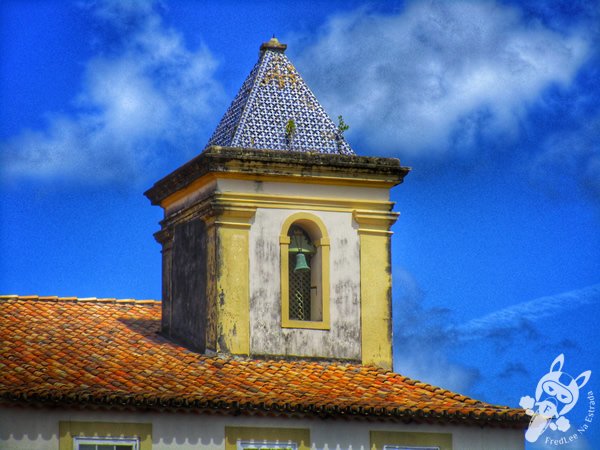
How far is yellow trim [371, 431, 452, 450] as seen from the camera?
28.9 m

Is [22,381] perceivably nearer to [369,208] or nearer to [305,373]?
[305,373]

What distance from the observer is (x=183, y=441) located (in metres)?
28.0

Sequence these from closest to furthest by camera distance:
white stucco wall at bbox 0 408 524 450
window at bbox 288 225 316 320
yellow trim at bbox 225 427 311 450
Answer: white stucco wall at bbox 0 408 524 450
yellow trim at bbox 225 427 311 450
window at bbox 288 225 316 320

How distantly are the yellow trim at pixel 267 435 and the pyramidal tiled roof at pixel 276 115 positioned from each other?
5669 millimetres

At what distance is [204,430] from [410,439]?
11.1 ft

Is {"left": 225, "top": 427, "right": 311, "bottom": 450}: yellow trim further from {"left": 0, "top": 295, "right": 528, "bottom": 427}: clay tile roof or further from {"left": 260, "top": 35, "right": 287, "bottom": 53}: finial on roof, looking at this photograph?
{"left": 260, "top": 35, "right": 287, "bottom": 53}: finial on roof

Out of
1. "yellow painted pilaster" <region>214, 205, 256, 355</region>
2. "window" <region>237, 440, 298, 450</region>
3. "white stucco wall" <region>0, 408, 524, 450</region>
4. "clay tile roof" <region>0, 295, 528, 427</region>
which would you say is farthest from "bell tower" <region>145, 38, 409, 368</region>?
"window" <region>237, 440, 298, 450</region>

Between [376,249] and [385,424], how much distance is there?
4.00 metres

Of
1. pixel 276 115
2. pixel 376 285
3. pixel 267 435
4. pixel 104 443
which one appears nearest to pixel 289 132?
pixel 276 115

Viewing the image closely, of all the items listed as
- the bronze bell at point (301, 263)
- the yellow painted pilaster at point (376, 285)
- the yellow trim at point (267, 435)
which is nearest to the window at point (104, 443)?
the yellow trim at point (267, 435)

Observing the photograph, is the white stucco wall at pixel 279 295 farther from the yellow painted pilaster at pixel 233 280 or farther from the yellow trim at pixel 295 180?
the yellow trim at pixel 295 180

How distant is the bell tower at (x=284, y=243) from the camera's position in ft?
101

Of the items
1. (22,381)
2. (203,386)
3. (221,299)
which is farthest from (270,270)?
(22,381)

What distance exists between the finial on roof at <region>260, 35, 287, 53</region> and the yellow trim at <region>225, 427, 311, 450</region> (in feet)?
26.9
